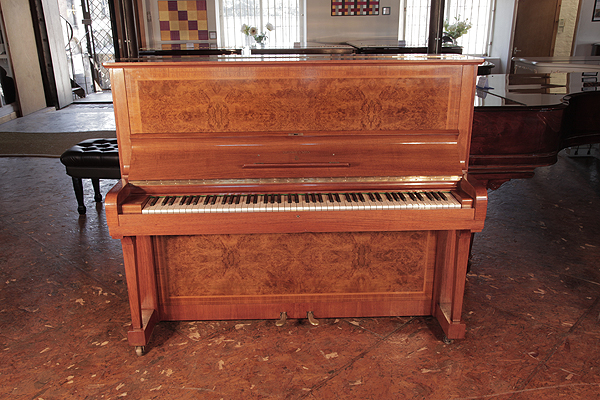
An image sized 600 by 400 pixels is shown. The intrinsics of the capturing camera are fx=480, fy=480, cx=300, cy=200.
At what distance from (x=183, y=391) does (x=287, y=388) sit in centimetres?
41

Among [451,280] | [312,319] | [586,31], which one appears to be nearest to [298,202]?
[312,319]

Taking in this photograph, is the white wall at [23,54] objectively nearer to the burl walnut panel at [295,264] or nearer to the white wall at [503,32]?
the burl walnut panel at [295,264]

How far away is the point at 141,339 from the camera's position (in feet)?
6.82

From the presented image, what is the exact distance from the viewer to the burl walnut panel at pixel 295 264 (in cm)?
221

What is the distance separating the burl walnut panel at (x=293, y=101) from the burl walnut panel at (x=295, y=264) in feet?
1.66

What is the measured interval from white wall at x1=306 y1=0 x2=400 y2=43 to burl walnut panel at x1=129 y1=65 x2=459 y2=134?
755 centimetres

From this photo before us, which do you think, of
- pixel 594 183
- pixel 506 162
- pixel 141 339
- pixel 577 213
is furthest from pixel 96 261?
pixel 594 183

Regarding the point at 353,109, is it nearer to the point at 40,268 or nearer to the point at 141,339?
the point at 141,339

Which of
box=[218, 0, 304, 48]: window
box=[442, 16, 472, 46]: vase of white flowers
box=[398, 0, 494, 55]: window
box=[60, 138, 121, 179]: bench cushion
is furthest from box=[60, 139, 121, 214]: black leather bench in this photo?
box=[442, 16, 472, 46]: vase of white flowers

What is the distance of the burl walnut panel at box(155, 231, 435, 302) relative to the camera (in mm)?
2209

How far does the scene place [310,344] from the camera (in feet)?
7.13

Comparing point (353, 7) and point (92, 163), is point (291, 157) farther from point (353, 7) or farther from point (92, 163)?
point (353, 7)

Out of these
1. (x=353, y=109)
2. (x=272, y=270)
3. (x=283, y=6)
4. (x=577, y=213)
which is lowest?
(x=577, y=213)

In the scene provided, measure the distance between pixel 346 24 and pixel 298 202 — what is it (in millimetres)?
7949
